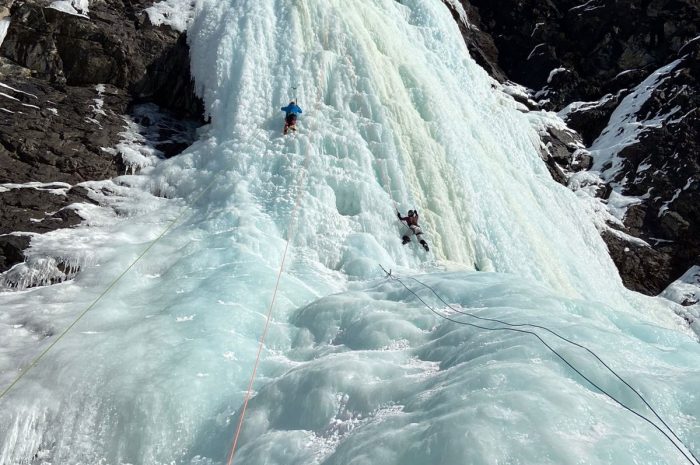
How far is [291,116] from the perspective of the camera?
435 inches

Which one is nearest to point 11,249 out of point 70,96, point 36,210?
point 36,210

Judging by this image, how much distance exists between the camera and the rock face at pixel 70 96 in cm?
993

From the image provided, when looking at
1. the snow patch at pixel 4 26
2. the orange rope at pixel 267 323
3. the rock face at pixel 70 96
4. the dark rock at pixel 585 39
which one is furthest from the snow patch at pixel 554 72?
the snow patch at pixel 4 26

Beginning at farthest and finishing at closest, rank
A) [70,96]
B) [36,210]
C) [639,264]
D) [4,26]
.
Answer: [639,264] < [4,26] < [70,96] < [36,210]

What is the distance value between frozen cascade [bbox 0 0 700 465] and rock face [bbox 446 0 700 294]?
7.00 metres

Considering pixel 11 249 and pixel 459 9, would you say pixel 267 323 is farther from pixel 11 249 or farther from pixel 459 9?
pixel 459 9

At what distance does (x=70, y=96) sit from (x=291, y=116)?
5.57 m

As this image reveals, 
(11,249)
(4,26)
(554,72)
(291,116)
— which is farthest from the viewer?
(554,72)

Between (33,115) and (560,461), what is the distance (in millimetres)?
12148

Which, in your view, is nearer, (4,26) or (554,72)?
(4,26)

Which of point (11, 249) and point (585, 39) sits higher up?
point (585, 39)

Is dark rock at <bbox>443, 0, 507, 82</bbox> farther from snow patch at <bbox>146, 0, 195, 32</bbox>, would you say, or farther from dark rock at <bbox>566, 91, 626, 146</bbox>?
snow patch at <bbox>146, 0, 195, 32</bbox>

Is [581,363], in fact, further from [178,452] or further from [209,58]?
[209,58]

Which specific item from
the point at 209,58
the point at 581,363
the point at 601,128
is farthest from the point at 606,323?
the point at 601,128
